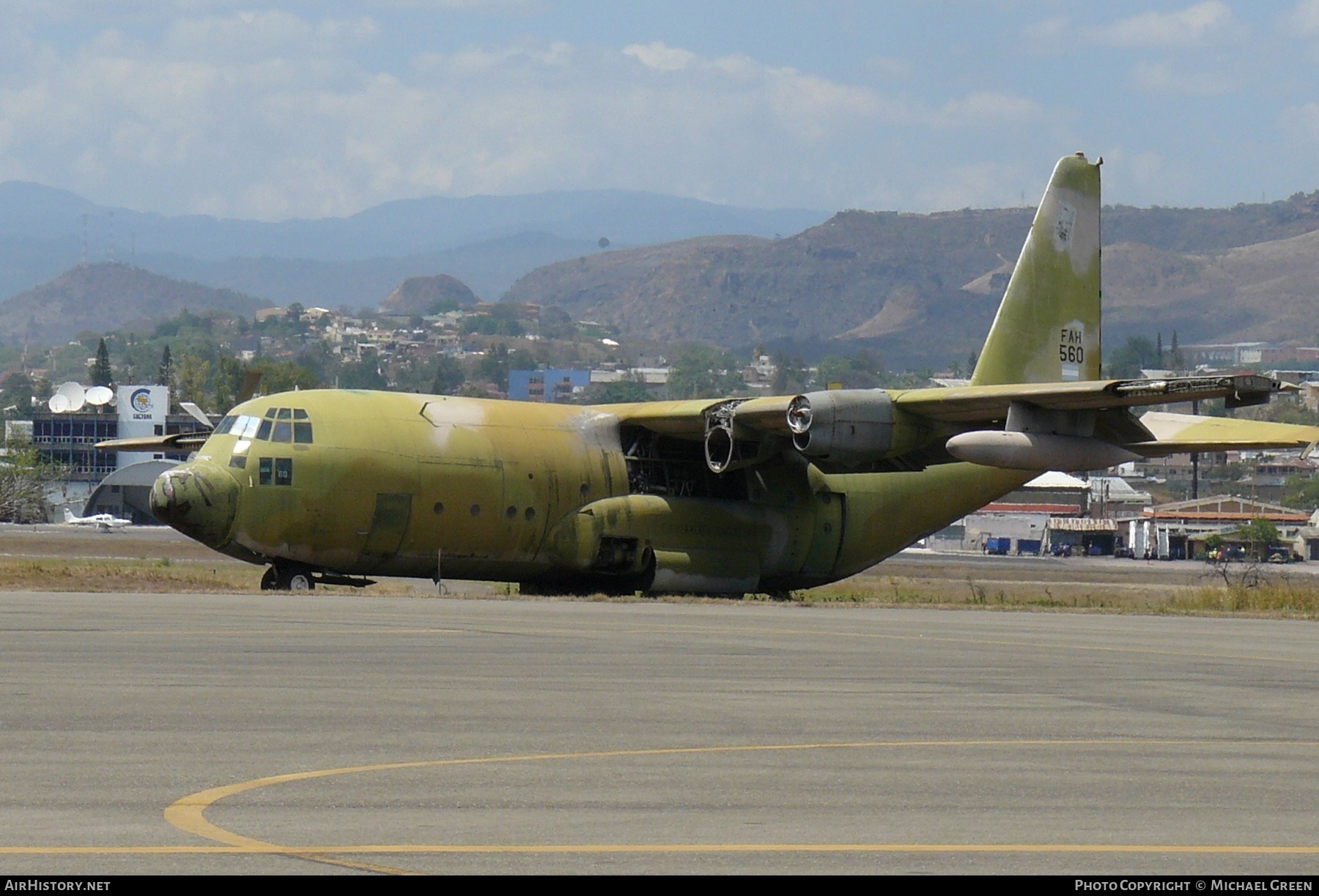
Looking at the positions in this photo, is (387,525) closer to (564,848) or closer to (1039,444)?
(1039,444)

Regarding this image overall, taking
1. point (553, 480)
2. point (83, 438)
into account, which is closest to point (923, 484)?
point (553, 480)

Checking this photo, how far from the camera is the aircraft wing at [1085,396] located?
28.3 metres

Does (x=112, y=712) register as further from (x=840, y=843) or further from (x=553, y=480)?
(x=553, y=480)

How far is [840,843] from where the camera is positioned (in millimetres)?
8172

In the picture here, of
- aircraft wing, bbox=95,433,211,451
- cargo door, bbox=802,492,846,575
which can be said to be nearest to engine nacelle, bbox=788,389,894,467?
cargo door, bbox=802,492,846,575

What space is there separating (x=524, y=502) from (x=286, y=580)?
172 inches

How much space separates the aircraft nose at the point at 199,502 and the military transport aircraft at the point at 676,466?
0.03m

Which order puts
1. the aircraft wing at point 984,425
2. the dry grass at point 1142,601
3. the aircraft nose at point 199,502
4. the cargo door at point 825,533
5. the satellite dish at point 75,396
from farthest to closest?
the satellite dish at point 75,396 → the cargo door at point 825,533 → the dry grass at point 1142,601 → the aircraft wing at point 984,425 → the aircraft nose at point 199,502

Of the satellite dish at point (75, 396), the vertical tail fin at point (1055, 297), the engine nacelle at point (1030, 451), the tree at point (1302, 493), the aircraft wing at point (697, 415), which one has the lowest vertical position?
A: the tree at point (1302, 493)

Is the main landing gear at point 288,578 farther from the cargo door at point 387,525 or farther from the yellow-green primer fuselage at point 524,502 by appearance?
the cargo door at point 387,525

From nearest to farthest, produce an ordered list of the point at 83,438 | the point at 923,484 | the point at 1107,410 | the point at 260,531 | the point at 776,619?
the point at 776,619
the point at 260,531
the point at 1107,410
the point at 923,484
the point at 83,438

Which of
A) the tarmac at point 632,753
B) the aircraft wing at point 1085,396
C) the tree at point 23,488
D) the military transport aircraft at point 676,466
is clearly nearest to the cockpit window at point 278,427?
the military transport aircraft at point 676,466

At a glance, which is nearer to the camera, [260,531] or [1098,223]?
[260,531]

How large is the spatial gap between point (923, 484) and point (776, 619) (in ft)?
39.7
